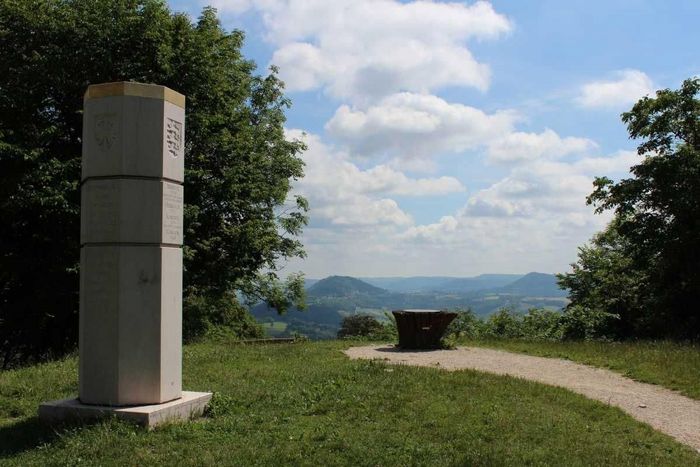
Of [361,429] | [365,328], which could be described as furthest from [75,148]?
[365,328]

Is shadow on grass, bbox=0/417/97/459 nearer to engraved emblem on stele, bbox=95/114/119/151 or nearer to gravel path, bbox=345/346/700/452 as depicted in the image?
engraved emblem on stele, bbox=95/114/119/151

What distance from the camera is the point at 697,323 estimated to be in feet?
67.2

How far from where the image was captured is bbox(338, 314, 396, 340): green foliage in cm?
1907

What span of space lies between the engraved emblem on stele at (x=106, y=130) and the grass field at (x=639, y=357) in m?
9.03

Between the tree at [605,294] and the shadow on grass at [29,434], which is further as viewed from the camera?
the tree at [605,294]

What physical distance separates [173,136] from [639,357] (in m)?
10.0

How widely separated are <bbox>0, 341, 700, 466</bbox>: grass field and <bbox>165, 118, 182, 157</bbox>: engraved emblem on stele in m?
3.17

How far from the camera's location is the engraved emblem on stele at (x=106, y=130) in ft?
24.2

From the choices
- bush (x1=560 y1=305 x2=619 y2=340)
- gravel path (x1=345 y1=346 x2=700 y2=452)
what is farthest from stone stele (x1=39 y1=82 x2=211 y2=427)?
bush (x1=560 y1=305 x2=619 y2=340)

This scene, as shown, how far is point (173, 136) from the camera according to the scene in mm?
7723

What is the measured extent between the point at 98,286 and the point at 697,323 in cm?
1938

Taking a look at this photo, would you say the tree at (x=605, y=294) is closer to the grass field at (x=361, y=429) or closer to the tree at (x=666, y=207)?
the tree at (x=666, y=207)

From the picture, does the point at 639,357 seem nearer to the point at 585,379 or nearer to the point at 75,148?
the point at 585,379

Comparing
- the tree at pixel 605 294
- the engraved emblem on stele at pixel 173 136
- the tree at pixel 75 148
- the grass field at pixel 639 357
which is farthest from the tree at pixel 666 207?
the engraved emblem on stele at pixel 173 136
